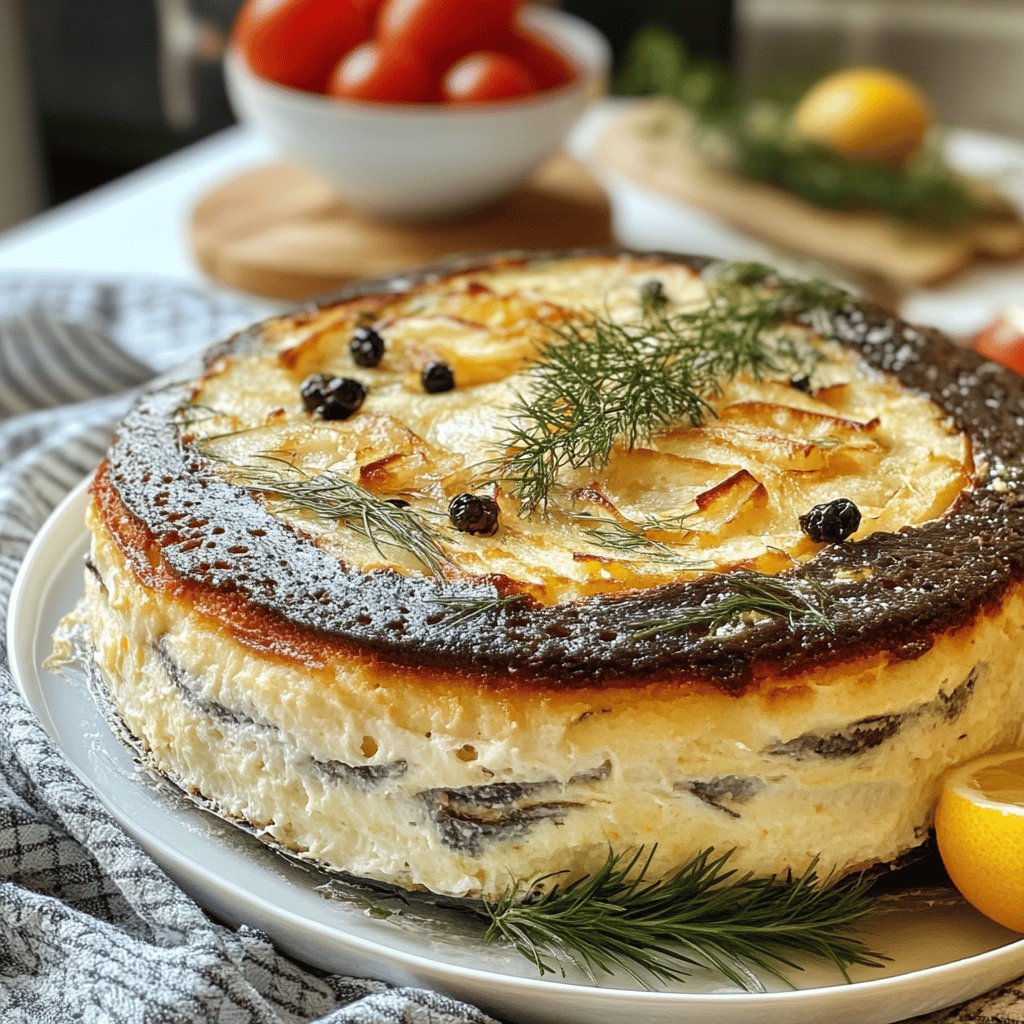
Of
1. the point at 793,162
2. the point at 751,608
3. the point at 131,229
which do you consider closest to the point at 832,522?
the point at 751,608

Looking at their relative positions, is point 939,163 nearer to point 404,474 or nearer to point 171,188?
point 171,188

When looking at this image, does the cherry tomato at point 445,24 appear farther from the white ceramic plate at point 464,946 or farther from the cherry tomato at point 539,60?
the white ceramic plate at point 464,946

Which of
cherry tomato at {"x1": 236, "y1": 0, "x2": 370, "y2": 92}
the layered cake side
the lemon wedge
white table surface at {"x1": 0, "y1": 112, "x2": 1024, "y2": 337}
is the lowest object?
white table surface at {"x1": 0, "y1": 112, "x2": 1024, "y2": 337}

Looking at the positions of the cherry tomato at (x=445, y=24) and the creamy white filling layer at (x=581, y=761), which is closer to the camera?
the creamy white filling layer at (x=581, y=761)

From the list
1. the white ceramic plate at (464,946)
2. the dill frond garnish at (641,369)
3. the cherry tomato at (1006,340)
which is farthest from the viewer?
the cherry tomato at (1006,340)

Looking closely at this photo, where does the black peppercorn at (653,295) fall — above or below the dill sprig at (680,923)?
above

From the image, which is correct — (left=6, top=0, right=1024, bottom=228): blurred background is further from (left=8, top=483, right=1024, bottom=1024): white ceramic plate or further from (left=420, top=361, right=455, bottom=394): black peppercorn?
(left=8, top=483, right=1024, bottom=1024): white ceramic plate

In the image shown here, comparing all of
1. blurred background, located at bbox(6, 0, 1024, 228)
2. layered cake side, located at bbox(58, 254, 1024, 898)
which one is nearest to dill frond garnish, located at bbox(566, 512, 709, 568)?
layered cake side, located at bbox(58, 254, 1024, 898)

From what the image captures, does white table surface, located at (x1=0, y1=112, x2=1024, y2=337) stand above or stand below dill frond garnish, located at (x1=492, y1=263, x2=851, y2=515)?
below

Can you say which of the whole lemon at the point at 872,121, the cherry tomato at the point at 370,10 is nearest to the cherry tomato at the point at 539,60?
the cherry tomato at the point at 370,10
